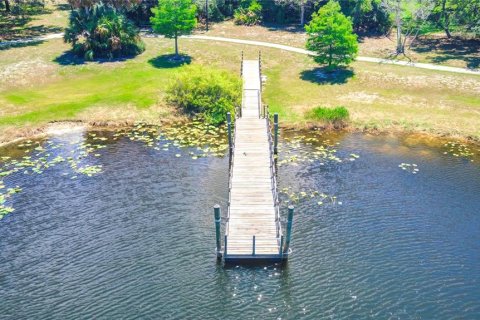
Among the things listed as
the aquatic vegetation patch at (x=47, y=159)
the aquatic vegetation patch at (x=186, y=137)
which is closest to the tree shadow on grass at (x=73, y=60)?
the aquatic vegetation patch at (x=186, y=137)

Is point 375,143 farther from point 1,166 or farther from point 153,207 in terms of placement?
point 1,166

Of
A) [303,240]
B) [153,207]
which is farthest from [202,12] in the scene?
[303,240]

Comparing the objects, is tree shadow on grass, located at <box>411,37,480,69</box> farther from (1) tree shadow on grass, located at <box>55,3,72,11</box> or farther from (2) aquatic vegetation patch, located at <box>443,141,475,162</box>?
(1) tree shadow on grass, located at <box>55,3,72,11</box>

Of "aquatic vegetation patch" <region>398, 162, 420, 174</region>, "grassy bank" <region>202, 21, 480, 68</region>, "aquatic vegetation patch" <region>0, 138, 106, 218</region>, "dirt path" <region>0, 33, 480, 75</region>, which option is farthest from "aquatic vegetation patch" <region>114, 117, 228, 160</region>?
"grassy bank" <region>202, 21, 480, 68</region>

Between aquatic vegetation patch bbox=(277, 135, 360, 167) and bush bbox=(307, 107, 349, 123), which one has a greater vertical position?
bush bbox=(307, 107, 349, 123)

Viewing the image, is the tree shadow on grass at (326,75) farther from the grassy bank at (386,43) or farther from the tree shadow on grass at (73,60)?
the tree shadow on grass at (73,60)

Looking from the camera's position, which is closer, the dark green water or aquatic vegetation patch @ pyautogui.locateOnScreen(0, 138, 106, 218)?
the dark green water
